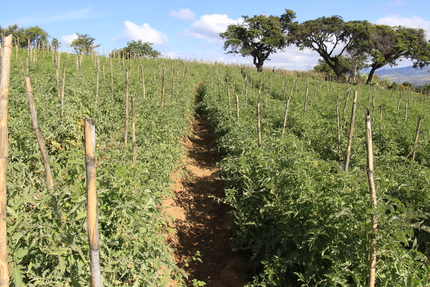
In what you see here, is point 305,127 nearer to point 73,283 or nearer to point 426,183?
point 426,183

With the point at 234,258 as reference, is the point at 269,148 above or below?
above

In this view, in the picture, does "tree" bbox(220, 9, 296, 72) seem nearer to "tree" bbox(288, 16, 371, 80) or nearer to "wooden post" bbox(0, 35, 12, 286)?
"tree" bbox(288, 16, 371, 80)

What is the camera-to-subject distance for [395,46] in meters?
29.5

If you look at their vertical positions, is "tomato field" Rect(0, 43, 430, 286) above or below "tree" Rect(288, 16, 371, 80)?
below

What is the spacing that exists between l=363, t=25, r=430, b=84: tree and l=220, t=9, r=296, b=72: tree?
10.4 m

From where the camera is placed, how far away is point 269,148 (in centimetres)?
488

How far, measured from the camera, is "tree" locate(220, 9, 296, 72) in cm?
3681

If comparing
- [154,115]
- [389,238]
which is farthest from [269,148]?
[154,115]

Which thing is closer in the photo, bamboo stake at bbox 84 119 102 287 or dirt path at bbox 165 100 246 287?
bamboo stake at bbox 84 119 102 287

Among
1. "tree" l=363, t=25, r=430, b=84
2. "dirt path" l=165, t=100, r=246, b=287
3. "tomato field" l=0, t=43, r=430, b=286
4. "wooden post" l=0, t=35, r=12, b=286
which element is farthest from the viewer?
"tree" l=363, t=25, r=430, b=84

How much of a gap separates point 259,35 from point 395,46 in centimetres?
1567

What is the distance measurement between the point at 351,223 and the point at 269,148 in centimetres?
239

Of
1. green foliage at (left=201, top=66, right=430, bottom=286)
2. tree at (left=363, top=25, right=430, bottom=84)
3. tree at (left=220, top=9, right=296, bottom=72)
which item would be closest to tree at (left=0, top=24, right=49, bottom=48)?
tree at (left=220, top=9, right=296, bottom=72)

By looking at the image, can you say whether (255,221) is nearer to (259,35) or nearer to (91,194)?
(91,194)
